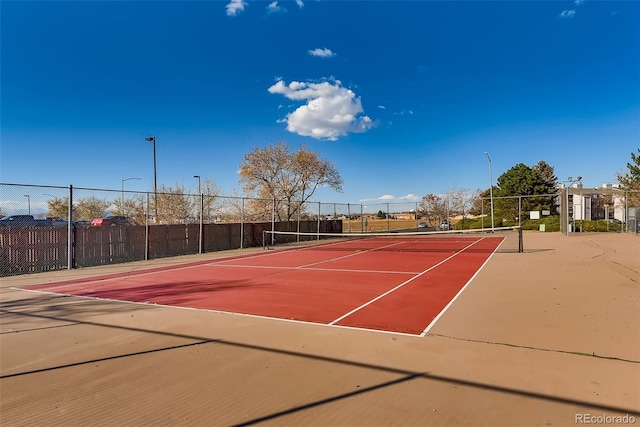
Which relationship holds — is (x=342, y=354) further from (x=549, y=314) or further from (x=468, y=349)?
(x=549, y=314)

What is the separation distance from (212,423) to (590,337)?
5.08 meters

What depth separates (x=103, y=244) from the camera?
51.5 feet

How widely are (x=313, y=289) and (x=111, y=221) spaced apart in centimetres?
1261

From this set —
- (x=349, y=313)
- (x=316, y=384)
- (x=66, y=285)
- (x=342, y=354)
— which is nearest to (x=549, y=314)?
(x=349, y=313)

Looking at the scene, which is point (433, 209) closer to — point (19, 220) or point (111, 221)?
point (111, 221)

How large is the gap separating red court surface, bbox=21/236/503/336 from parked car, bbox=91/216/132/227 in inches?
183

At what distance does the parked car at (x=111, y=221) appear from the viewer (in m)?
17.0

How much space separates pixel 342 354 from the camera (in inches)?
191

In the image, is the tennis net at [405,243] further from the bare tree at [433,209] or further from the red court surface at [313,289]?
the bare tree at [433,209]

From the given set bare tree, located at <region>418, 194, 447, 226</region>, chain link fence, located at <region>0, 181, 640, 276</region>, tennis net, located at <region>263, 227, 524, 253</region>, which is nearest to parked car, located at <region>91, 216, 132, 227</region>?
chain link fence, located at <region>0, 181, 640, 276</region>

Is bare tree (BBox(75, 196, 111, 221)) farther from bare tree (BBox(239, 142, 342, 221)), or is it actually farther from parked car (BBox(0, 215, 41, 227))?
bare tree (BBox(239, 142, 342, 221))

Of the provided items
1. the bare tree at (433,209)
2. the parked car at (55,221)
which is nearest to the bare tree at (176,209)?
the parked car at (55,221)

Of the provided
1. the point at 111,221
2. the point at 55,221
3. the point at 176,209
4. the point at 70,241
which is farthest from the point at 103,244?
the point at 176,209

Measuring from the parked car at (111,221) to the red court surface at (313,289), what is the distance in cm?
466
